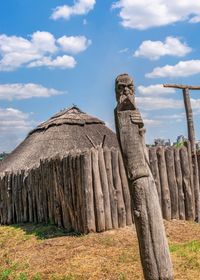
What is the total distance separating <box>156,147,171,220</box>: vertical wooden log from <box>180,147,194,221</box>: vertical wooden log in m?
0.48

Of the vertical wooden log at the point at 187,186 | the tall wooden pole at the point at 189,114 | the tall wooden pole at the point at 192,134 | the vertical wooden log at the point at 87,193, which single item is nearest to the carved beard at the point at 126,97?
the vertical wooden log at the point at 87,193

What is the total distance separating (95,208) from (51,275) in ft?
8.73

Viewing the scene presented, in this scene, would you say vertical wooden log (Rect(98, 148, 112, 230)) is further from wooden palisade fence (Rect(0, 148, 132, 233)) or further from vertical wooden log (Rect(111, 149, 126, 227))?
vertical wooden log (Rect(111, 149, 126, 227))

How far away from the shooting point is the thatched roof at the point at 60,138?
56.3 feet

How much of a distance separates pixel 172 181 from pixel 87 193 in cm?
204

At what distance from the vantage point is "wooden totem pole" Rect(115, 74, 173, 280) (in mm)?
3789

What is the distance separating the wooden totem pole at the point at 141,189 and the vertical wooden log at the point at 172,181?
19.6 ft

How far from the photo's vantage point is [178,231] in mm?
8922

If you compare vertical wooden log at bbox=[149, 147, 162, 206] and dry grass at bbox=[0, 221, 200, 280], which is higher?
vertical wooden log at bbox=[149, 147, 162, 206]

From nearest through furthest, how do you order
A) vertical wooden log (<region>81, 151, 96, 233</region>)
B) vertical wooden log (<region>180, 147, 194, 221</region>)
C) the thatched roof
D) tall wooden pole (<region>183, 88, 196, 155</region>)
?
vertical wooden log (<region>81, 151, 96, 233</region>)
vertical wooden log (<region>180, 147, 194, 221</region>)
tall wooden pole (<region>183, 88, 196, 155</region>)
the thatched roof

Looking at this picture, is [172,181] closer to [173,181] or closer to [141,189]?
[173,181]

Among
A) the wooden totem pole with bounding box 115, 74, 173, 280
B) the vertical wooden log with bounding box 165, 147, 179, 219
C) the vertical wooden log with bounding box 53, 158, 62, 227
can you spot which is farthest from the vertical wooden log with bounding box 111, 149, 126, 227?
the wooden totem pole with bounding box 115, 74, 173, 280

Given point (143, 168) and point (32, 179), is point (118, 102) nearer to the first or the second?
point (143, 168)

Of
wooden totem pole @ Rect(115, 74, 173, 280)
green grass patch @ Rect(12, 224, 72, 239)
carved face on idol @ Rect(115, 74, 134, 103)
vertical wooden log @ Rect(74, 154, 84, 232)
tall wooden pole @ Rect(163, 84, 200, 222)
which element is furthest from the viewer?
tall wooden pole @ Rect(163, 84, 200, 222)
